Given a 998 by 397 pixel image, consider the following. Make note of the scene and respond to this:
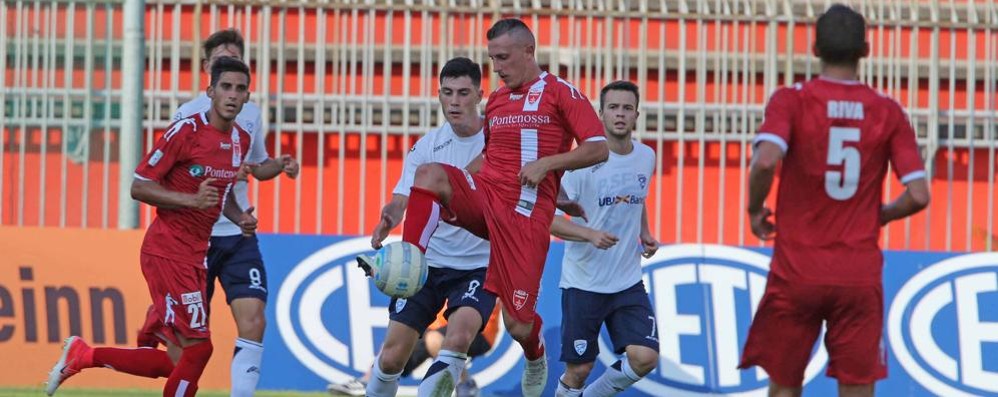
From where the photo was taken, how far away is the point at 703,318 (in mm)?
12156

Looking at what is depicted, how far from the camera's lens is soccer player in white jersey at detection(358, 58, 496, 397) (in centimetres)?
839

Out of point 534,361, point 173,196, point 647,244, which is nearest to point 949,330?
point 647,244

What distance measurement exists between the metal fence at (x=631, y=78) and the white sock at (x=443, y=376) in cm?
752

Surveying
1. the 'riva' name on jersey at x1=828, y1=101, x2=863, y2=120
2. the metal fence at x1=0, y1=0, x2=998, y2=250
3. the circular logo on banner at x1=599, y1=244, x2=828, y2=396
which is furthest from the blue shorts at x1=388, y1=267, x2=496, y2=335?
the metal fence at x1=0, y1=0, x2=998, y2=250

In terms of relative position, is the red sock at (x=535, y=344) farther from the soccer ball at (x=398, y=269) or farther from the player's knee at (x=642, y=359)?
the soccer ball at (x=398, y=269)

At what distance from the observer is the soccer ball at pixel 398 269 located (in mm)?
7344

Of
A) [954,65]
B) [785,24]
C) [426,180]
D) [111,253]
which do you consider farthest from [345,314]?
[954,65]

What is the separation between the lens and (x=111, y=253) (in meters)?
12.1

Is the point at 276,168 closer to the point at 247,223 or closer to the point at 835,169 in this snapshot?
the point at 247,223

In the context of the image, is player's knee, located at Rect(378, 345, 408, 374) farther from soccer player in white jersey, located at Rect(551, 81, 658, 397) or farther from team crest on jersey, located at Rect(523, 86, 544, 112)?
team crest on jersey, located at Rect(523, 86, 544, 112)

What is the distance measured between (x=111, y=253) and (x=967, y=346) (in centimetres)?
649

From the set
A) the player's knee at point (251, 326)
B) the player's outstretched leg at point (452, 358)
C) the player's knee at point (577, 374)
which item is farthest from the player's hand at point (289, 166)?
the player's knee at point (577, 374)

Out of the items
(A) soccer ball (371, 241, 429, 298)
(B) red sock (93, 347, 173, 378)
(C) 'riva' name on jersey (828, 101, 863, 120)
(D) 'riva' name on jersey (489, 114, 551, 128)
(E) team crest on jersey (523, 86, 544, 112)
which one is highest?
(E) team crest on jersey (523, 86, 544, 112)

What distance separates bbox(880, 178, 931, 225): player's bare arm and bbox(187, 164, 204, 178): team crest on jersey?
12.5 feet
